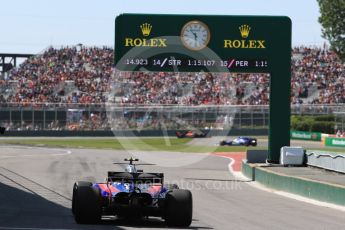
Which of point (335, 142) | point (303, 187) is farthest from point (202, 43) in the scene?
point (335, 142)

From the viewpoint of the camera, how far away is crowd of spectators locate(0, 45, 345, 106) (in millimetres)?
80500

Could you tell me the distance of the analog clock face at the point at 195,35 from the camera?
111ft

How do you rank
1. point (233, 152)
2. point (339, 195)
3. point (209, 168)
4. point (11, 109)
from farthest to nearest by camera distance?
point (11, 109) < point (233, 152) < point (209, 168) < point (339, 195)

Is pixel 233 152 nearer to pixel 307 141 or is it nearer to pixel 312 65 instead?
pixel 307 141

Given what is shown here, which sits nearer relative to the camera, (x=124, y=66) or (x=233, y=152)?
(x=124, y=66)

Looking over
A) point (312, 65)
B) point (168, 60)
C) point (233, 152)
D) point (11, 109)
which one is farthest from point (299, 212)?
point (312, 65)

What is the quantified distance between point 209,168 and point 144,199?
94.7 ft

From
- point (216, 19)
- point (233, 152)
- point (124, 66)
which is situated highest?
point (216, 19)

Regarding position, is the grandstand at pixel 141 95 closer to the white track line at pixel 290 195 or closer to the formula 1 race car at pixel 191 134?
the formula 1 race car at pixel 191 134

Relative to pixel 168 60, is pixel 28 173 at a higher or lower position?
lower

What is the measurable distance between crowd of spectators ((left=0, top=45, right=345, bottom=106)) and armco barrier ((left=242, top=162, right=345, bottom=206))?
4775 centimetres

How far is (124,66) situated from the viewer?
33656 millimetres

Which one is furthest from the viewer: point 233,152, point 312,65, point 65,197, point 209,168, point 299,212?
point 312,65

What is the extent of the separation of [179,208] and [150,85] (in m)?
67.8
